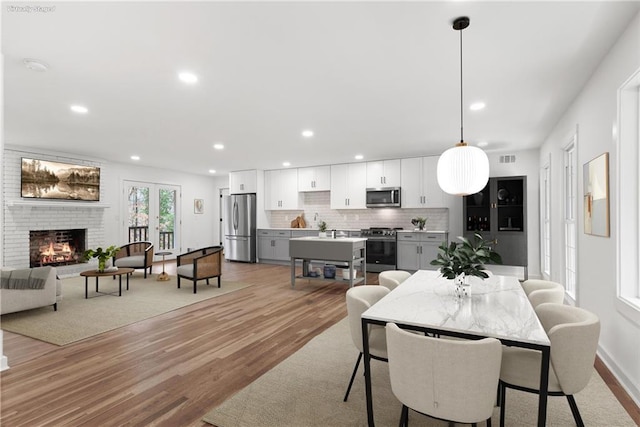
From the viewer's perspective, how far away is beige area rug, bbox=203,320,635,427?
2008mm

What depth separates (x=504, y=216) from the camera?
21.2 ft

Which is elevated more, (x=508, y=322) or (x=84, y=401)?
(x=508, y=322)

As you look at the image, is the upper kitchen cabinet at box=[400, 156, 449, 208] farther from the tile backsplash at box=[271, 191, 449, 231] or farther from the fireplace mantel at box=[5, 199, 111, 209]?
the fireplace mantel at box=[5, 199, 111, 209]

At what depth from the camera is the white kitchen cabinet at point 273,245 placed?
857 centimetres

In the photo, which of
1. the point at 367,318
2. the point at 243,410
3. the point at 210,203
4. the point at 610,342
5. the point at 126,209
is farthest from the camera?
the point at 210,203

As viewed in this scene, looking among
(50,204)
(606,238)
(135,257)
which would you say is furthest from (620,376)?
(50,204)

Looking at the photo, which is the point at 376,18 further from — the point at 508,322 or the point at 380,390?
the point at 380,390

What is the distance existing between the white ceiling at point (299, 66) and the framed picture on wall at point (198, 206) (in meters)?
4.87

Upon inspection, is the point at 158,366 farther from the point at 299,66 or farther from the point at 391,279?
the point at 299,66

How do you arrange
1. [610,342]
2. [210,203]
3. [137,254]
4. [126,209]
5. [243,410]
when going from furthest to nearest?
1. [210,203]
2. [126,209]
3. [137,254]
4. [610,342]
5. [243,410]

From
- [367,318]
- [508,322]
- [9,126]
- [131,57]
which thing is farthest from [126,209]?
[508,322]

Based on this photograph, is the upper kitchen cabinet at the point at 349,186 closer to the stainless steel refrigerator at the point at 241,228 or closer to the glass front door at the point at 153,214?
the stainless steel refrigerator at the point at 241,228

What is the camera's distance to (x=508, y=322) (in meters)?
1.70

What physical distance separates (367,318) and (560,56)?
275cm
